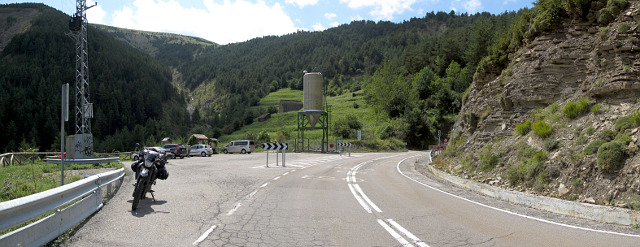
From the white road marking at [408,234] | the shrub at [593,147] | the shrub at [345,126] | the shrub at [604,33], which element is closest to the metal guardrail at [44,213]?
the white road marking at [408,234]

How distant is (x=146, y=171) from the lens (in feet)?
28.5

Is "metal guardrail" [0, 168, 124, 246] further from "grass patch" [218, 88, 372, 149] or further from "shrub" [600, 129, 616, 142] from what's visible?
"grass patch" [218, 88, 372, 149]

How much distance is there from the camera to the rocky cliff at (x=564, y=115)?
9727 millimetres

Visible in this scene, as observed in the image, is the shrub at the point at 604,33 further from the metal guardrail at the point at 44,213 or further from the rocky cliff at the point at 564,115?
the metal guardrail at the point at 44,213

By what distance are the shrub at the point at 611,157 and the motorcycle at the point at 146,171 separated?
10700 millimetres

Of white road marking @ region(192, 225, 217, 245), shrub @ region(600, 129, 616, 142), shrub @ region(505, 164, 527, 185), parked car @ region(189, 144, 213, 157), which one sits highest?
shrub @ region(600, 129, 616, 142)

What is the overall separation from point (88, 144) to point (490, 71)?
26.4m

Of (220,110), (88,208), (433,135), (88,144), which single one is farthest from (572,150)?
(220,110)

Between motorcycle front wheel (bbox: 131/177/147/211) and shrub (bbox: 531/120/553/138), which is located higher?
shrub (bbox: 531/120/553/138)

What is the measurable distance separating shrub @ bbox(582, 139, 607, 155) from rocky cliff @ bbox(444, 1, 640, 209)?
0.06 meters

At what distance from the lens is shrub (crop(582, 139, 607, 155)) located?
10.4 meters

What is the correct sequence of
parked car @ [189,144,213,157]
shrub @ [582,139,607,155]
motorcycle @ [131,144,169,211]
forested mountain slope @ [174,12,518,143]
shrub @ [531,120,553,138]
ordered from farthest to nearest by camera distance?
1. forested mountain slope @ [174,12,518,143]
2. parked car @ [189,144,213,157]
3. shrub @ [531,120,553,138]
4. shrub @ [582,139,607,155]
5. motorcycle @ [131,144,169,211]

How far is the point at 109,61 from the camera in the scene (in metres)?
Answer: 136

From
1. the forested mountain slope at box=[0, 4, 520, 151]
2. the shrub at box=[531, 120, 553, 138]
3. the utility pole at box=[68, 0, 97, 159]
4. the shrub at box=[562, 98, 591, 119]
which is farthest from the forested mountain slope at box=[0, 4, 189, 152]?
the shrub at box=[562, 98, 591, 119]
